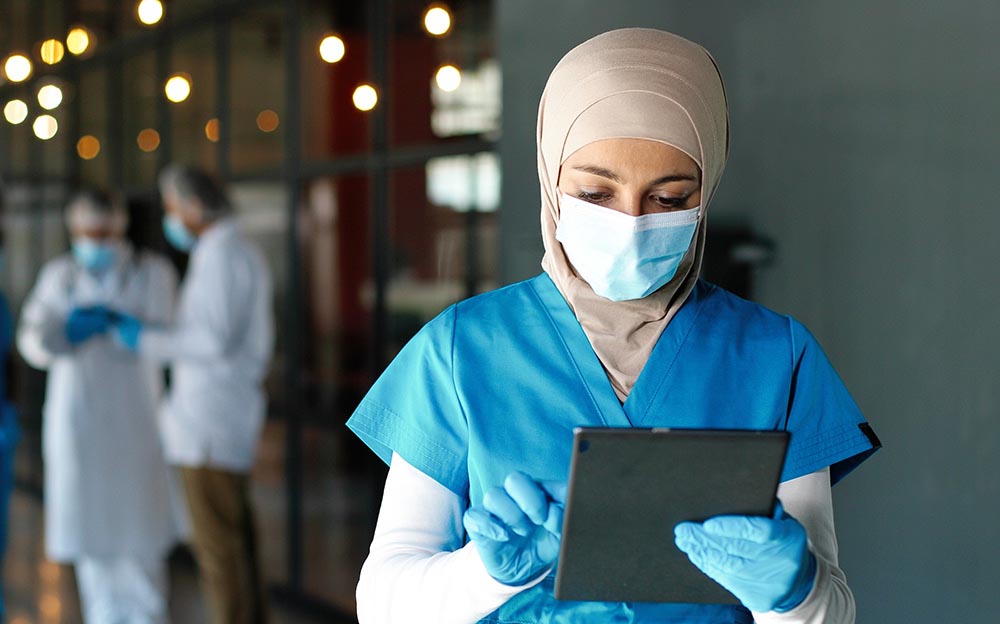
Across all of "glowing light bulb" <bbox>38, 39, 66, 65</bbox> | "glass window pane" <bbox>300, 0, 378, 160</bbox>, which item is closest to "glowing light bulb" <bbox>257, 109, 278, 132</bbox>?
"glass window pane" <bbox>300, 0, 378, 160</bbox>

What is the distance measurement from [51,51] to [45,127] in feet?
1.91

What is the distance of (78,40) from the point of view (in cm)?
776

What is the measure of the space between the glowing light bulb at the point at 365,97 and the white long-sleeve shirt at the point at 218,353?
810 mm

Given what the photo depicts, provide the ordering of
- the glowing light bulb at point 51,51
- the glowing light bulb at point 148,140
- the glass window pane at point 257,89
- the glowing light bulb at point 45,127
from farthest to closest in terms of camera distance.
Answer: the glowing light bulb at point 45,127 < the glowing light bulb at point 51,51 < the glowing light bulb at point 148,140 < the glass window pane at point 257,89

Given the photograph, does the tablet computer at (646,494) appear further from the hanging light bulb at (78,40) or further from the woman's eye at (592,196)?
the hanging light bulb at (78,40)

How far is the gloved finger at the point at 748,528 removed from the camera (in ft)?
3.56

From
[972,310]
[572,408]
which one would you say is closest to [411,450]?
[572,408]

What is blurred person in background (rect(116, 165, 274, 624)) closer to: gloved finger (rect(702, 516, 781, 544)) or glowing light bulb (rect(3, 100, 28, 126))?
gloved finger (rect(702, 516, 781, 544))

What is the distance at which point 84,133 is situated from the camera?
7.75 metres

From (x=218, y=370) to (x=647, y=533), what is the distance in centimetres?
306

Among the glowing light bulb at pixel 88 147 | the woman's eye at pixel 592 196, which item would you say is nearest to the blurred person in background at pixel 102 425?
the glowing light bulb at pixel 88 147

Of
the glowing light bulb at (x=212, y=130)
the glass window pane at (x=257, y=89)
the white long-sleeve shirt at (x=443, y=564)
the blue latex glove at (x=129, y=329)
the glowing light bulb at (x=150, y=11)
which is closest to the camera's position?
the white long-sleeve shirt at (x=443, y=564)

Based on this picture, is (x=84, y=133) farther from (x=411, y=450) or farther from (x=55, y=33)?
(x=411, y=450)

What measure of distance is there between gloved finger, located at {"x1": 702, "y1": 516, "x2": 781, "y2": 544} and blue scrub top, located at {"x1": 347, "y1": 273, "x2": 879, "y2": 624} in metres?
0.23
